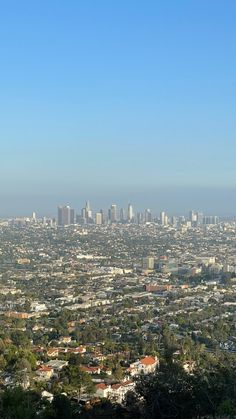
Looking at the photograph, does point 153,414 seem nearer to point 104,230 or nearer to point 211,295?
point 211,295

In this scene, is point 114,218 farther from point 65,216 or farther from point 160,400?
point 160,400

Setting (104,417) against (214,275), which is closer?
(104,417)

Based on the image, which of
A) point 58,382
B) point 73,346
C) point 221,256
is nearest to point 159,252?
point 221,256

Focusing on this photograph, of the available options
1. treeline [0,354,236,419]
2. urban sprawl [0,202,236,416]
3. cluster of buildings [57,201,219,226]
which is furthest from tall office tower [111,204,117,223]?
treeline [0,354,236,419]

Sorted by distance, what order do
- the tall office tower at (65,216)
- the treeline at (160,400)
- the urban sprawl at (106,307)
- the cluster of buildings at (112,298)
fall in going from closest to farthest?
the treeline at (160,400), the urban sprawl at (106,307), the cluster of buildings at (112,298), the tall office tower at (65,216)

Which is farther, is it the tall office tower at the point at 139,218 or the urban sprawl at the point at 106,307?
the tall office tower at the point at 139,218

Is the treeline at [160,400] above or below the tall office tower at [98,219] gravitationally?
above

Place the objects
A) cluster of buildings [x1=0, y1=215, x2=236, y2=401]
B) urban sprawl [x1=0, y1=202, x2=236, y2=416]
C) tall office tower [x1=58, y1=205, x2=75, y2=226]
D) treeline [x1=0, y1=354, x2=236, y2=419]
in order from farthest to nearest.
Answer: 1. tall office tower [x1=58, y1=205, x2=75, y2=226]
2. cluster of buildings [x1=0, y1=215, x2=236, y2=401]
3. urban sprawl [x1=0, y1=202, x2=236, y2=416]
4. treeline [x1=0, y1=354, x2=236, y2=419]

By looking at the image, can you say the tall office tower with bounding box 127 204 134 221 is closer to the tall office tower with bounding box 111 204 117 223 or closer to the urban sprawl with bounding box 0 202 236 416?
the tall office tower with bounding box 111 204 117 223

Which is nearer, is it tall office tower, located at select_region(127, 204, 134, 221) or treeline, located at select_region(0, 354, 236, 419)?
treeline, located at select_region(0, 354, 236, 419)

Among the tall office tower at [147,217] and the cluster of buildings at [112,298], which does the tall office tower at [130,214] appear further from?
the cluster of buildings at [112,298]

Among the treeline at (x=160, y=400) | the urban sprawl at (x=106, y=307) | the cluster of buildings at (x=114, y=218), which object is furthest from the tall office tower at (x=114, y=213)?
the treeline at (x=160, y=400)
